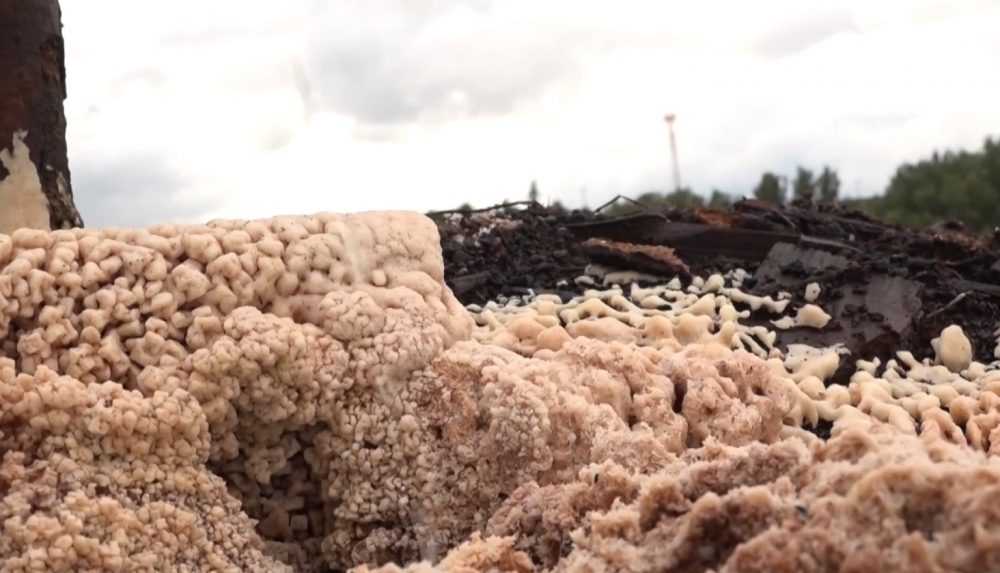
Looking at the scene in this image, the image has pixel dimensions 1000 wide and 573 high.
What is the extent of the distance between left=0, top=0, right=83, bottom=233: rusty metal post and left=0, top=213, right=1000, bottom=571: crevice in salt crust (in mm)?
583

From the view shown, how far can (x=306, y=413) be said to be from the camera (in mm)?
2471

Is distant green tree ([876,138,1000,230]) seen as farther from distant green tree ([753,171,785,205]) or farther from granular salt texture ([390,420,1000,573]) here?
granular salt texture ([390,420,1000,573])

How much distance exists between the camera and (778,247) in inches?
185

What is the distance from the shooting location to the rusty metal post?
3023mm

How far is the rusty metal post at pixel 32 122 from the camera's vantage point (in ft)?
9.92

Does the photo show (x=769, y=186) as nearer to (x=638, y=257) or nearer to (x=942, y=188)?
(x=942, y=188)

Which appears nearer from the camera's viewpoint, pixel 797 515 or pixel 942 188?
pixel 797 515

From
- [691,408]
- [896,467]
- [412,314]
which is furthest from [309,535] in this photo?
[896,467]

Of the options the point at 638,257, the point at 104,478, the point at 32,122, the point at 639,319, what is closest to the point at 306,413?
the point at 104,478

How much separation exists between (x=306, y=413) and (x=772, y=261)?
2599 mm

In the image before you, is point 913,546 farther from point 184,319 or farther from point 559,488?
point 184,319

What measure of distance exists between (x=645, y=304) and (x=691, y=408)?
3.84 ft

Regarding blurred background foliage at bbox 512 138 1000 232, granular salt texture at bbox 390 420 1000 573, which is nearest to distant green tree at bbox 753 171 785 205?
blurred background foliage at bbox 512 138 1000 232

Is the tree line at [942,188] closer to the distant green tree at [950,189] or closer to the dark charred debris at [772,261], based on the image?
the distant green tree at [950,189]
